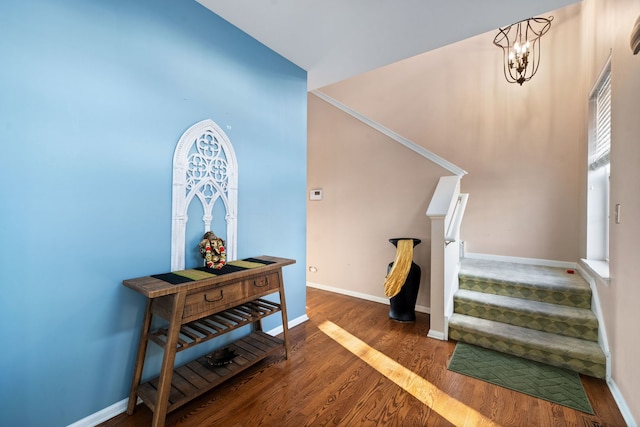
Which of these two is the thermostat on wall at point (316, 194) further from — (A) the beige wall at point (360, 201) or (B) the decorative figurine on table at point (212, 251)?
(B) the decorative figurine on table at point (212, 251)

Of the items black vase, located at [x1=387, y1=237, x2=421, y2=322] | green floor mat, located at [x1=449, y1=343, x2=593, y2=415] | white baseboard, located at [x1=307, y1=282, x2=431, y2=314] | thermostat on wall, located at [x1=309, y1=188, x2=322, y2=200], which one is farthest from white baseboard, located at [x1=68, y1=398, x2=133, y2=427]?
thermostat on wall, located at [x1=309, y1=188, x2=322, y2=200]

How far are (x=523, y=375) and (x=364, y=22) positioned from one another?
9.97ft

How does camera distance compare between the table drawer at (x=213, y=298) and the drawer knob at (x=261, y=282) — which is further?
the drawer knob at (x=261, y=282)

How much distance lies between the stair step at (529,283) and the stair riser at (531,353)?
2.05 feet

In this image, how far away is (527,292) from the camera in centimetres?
269

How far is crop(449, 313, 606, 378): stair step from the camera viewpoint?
2.03m

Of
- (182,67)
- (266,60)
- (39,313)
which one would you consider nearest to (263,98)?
(266,60)

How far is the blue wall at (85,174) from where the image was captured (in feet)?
4.22

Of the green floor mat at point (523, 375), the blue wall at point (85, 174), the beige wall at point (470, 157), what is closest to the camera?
the blue wall at point (85, 174)

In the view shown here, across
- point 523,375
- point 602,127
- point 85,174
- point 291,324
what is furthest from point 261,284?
point 602,127

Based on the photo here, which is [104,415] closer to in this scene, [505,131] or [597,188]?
[597,188]

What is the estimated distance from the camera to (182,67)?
1.89 m

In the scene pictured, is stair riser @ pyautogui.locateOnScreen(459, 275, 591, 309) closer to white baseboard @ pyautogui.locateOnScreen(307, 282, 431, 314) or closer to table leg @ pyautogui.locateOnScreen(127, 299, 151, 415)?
white baseboard @ pyautogui.locateOnScreen(307, 282, 431, 314)

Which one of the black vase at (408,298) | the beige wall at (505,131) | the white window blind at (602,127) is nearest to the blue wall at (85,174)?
the black vase at (408,298)
